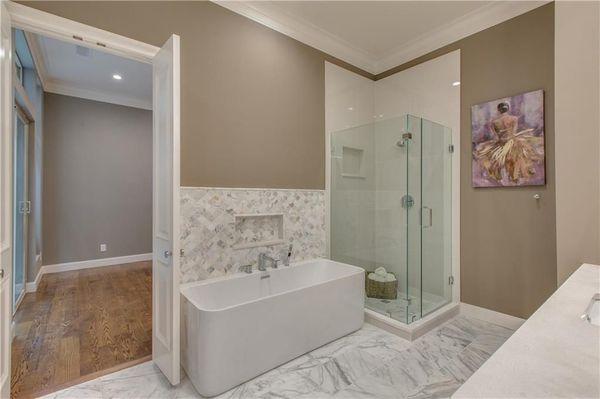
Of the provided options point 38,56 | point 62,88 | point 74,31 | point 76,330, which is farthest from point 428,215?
point 62,88

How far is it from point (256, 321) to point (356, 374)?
0.78 metres

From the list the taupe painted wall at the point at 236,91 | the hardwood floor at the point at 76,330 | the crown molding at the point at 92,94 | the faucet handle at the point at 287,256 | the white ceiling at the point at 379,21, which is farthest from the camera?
the crown molding at the point at 92,94

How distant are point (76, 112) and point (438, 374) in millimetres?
5842

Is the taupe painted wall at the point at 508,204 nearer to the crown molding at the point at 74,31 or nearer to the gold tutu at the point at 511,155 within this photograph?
the gold tutu at the point at 511,155

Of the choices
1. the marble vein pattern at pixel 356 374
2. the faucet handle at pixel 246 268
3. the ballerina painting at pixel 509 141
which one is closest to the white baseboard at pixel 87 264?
the marble vein pattern at pixel 356 374

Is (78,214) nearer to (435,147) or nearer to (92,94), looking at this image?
(92,94)

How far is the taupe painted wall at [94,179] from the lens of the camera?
14.5ft

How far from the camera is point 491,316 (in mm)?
2777

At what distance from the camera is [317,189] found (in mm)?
3205

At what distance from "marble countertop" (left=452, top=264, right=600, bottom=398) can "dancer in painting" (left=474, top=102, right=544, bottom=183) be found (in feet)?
Result: 6.54

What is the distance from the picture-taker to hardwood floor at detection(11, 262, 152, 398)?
6.51ft

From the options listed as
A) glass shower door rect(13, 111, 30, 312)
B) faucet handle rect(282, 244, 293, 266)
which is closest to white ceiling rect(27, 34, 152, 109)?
glass shower door rect(13, 111, 30, 312)

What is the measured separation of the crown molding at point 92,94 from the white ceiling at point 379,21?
345 cm

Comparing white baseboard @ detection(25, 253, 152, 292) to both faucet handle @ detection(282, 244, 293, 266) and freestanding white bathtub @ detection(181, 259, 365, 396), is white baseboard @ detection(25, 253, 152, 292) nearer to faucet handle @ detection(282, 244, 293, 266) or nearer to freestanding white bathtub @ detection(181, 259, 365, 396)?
freestanding white bathtub @ detection(181, 259, 365, 396)
